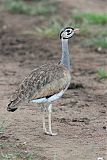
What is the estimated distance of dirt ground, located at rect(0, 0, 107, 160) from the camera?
7824 mm

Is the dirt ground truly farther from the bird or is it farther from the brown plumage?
the brown plumage

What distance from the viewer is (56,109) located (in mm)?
9836

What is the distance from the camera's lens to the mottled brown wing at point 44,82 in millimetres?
8289

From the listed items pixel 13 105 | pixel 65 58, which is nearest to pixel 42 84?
pixel 13 105

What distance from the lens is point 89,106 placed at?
33.1 feet

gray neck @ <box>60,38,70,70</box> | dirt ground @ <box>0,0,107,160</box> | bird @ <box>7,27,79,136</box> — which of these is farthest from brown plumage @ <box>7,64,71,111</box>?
dirt ground @ <box>0,0,107,160</box>

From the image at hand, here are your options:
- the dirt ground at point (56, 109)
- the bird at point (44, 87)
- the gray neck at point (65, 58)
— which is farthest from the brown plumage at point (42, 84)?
the dirt ground at point (56, 109)

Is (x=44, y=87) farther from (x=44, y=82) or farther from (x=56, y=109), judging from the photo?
(x=56, y=109)

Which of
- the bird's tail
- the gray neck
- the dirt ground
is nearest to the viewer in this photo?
the dirt ground

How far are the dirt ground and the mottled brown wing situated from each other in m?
0.53

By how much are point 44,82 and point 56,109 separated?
4.63 feet

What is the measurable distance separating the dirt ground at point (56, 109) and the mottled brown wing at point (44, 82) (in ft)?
1.74

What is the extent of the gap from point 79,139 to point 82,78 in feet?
13.4

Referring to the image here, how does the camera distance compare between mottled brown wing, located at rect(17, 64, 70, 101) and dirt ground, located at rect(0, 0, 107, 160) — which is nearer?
dirt ground, located at rect(0, 0, 107, 160)
